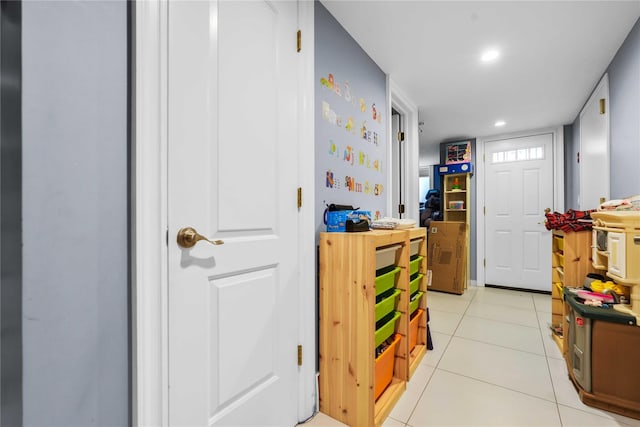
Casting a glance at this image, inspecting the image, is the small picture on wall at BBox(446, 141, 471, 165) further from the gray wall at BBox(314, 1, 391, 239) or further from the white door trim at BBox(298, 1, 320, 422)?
the white door trim at BBox(298, 1, 320, 422)

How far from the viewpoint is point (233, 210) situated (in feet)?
3.75

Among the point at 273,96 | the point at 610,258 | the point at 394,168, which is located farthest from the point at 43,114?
the point at 394,168

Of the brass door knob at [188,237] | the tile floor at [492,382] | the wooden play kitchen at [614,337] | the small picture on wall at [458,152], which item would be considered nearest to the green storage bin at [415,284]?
the tile floor at [492,382]

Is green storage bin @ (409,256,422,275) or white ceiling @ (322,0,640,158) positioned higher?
white ceiling @ (322,0,640,158)

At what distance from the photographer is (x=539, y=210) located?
13.5 feet

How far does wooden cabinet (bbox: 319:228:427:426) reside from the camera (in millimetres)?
1405

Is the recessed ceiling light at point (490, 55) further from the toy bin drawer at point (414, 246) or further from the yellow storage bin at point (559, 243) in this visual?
the yellow storage bin at point (559, 243)

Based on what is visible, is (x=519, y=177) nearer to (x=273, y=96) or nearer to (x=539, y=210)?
(x=539, y=210)

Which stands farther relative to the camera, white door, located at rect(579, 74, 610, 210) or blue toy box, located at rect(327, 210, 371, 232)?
white door, located at rect(579, 74, 610, 210)

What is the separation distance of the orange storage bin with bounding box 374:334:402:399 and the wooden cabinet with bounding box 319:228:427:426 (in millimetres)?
54

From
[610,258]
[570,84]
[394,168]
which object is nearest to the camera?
[610,258]

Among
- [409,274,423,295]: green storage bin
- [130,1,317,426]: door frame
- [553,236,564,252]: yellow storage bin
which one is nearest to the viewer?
[130,1,317,426]: door frame

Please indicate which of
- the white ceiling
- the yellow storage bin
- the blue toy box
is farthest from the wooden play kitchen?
the blue toy box

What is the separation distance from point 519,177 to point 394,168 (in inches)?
96.9
